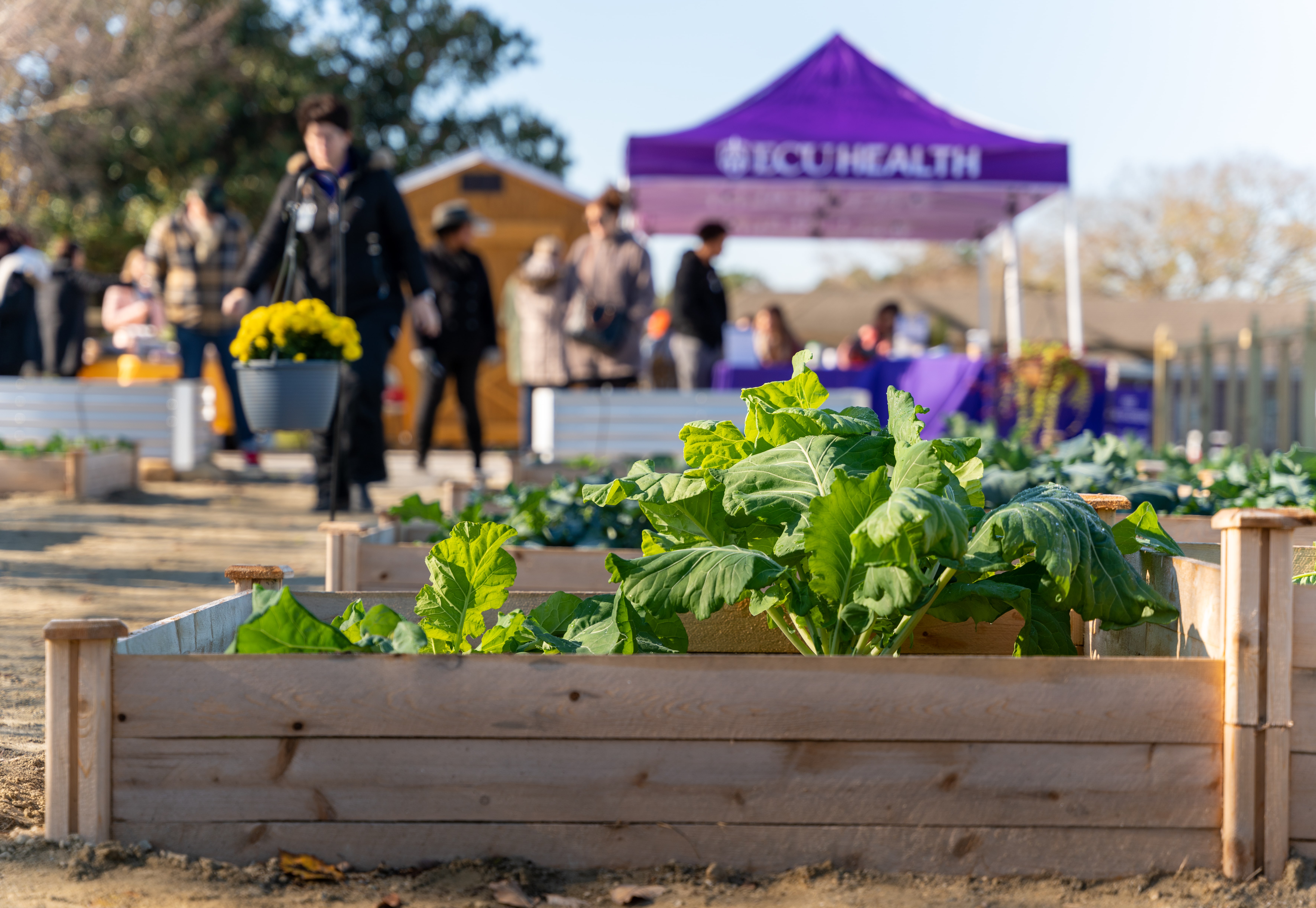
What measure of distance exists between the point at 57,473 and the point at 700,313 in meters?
4.18

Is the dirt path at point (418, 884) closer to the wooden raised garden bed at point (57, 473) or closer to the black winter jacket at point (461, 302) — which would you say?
the wooden raised garden bed at point (57, 473)

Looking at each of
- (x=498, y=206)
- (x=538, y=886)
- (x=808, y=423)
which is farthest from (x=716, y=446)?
(x=498, y=206)

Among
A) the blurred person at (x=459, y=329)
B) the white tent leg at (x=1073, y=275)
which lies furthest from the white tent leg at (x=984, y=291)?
the blurred person at (x=459, y=329)

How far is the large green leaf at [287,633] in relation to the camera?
6.24 ft

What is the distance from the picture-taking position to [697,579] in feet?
6.43

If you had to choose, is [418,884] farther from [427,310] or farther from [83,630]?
[427,310]

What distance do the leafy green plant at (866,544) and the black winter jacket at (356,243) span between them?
398 centimetres

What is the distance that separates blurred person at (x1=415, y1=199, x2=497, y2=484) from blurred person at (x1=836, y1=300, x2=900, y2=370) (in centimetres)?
376

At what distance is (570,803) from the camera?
1.82m

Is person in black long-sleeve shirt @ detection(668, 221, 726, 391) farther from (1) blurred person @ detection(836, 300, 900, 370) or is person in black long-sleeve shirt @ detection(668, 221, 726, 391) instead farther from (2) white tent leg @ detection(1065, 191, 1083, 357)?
(2) white tent leg @ detection(1065, 191, 1083, 357)

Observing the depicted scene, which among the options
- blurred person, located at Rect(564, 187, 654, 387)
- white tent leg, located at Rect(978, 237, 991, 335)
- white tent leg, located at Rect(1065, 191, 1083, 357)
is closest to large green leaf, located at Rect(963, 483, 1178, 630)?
blurred person, located at Rect(564, 187, 654, 387)

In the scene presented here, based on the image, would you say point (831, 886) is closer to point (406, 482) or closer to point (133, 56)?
point (406, 482)

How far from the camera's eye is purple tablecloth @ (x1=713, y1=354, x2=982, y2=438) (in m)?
8.96

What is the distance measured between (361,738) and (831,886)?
0.72 metres
